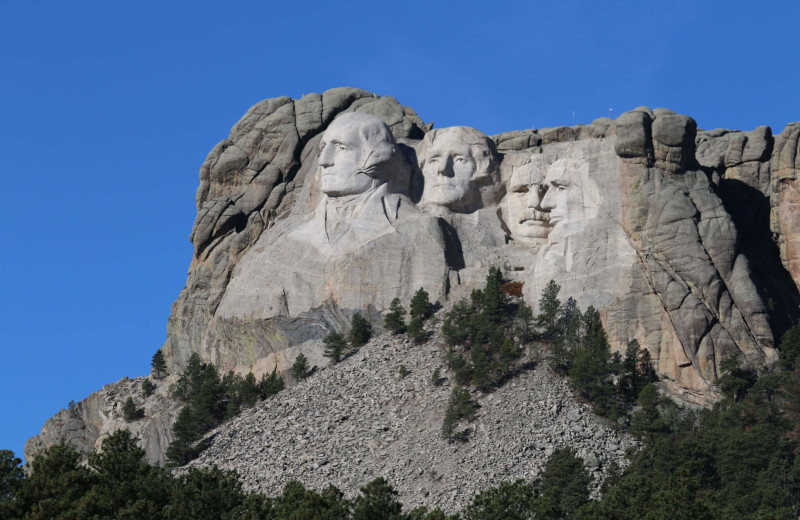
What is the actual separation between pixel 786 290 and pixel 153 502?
31.2 meters

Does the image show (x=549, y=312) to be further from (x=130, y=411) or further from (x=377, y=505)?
(x=377, y=505)

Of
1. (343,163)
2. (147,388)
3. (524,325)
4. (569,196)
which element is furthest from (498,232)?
(147,388)

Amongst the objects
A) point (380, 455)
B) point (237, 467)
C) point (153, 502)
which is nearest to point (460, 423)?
point (380, 455)

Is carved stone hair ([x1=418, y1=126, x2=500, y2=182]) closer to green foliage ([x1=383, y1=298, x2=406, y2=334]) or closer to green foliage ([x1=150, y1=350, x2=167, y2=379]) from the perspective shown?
green foliage ([x1=383, y1=298, x2=406, y2=334])

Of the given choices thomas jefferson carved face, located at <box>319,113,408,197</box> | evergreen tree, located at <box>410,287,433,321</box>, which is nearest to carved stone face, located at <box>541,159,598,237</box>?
evergreen tree, located at <box>410,287,433,321</box>

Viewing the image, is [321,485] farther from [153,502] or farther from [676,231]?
[676,231]

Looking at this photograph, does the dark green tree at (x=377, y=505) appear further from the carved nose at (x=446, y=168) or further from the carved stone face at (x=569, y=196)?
the carved nose at (x=446, y=168)

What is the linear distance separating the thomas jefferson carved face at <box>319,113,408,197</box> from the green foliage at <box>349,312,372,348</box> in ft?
19.1

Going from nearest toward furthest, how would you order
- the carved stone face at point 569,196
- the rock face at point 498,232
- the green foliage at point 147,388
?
1. the rock face at point 498,232
2. the carved stone face at point 569,196
3. the green foliage at point 147,388

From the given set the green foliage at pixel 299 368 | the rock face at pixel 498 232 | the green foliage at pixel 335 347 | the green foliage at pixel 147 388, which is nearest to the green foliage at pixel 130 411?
the rock face at pixel 498 232

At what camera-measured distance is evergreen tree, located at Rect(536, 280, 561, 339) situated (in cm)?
8081

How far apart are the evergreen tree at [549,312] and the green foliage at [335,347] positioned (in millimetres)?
7490

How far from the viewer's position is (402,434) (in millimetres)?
76062

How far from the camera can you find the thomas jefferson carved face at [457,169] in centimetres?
8756
